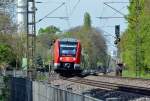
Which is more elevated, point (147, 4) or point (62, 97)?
point (147, 4)

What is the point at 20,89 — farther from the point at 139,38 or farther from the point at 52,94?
the point at 139,38

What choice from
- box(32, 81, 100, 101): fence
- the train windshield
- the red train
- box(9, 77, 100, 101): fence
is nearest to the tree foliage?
the red train

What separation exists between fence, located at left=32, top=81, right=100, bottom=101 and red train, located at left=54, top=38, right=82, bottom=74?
131ft

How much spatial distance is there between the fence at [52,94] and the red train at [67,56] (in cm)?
3980

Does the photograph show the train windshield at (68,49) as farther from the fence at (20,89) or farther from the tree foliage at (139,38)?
the fence at (20,89)

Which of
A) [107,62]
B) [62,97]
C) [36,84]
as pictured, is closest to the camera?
[62,97]

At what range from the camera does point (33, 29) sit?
56469 millimetres

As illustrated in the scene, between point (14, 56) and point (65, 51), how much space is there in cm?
2119

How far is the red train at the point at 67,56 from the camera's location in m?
62.0

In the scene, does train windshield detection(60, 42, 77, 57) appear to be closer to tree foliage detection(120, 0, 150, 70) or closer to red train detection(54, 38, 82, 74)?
red train detection(54, 38, 82, 74)

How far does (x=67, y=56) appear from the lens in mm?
62469

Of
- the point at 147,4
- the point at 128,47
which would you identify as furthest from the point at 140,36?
the point at 147,4

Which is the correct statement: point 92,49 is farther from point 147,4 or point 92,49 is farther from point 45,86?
point 45,86

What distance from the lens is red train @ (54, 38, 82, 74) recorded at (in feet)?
203
